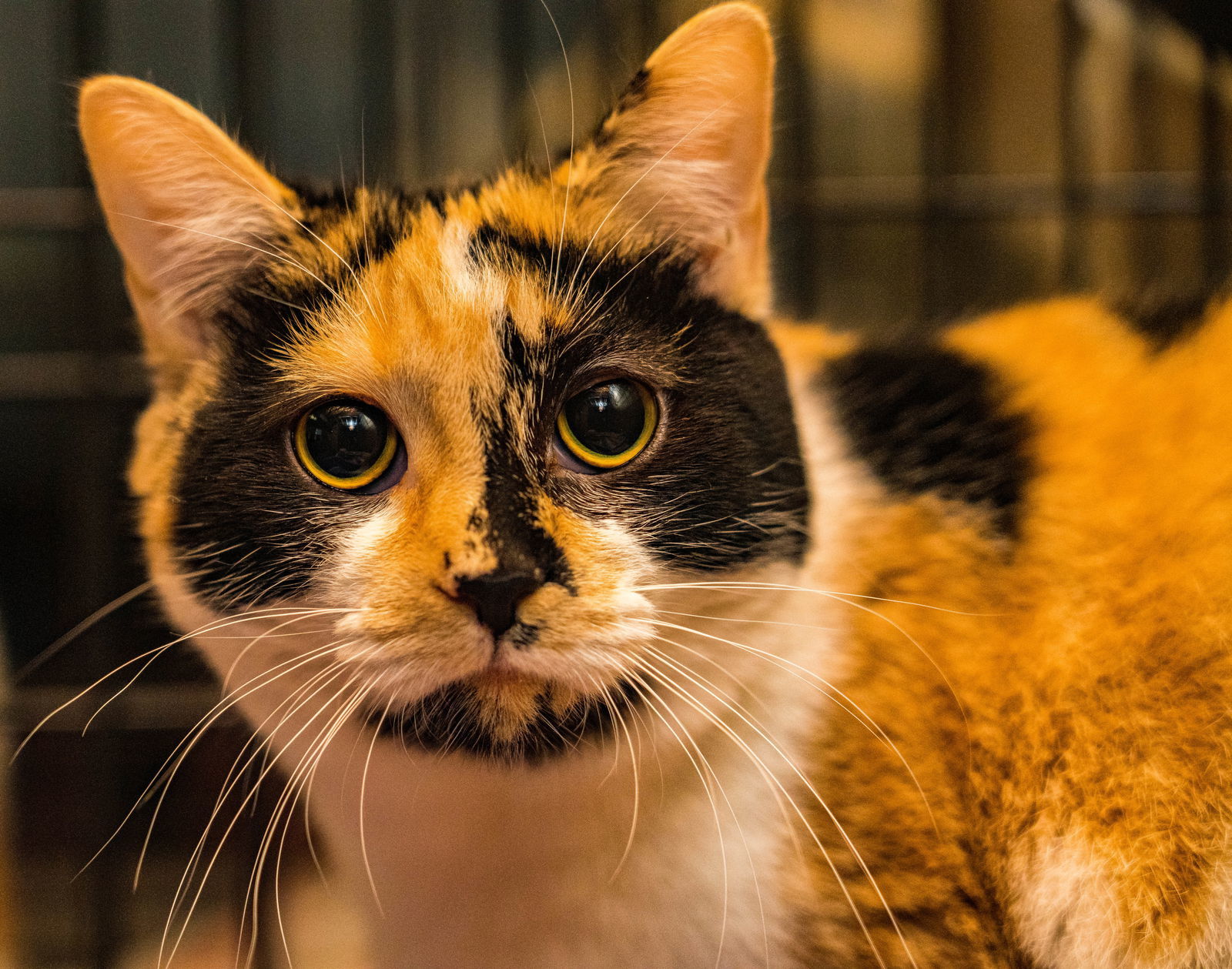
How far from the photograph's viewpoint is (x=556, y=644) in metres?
0.57

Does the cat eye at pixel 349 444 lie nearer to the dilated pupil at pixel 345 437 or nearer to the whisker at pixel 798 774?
the dilated pupil at pixel 345 437

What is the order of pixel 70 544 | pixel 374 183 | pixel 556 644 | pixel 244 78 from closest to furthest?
1. pixel 556 644
2. pixel 374 183
3. pixel 244 78
4. pixel 70 544

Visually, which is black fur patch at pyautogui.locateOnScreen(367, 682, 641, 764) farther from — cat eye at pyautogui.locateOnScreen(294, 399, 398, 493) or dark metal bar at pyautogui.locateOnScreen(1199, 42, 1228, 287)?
dark metal bar at pyautogui.locateOnScreen(1199, 42, 1228, 287)

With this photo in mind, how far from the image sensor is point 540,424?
25.5 inches

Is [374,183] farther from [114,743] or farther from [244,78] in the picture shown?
[114,743]

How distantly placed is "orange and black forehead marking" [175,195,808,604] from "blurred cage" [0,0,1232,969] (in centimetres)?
36

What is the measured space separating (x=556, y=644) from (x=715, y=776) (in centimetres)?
20

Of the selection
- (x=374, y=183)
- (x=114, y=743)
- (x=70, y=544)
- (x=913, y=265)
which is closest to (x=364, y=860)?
(x=374, y=183)

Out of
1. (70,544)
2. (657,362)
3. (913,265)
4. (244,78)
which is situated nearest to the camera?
(657,362)

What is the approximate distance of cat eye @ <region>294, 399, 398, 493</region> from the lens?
663 mm

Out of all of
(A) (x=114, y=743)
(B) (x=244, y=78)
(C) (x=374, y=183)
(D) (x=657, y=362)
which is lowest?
(A) (x=114, y=743)

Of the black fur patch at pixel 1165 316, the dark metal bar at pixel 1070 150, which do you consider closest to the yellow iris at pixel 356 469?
the black fur patch at pixel 1165 316

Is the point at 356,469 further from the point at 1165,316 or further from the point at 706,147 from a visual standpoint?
the point at 1165,316

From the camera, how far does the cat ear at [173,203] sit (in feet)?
2.27
